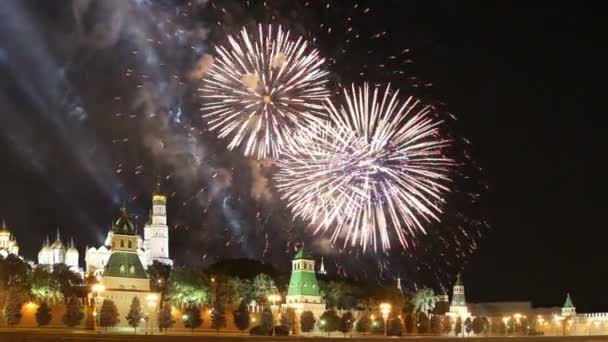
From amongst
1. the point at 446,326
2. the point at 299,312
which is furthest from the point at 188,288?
the point at 446,326

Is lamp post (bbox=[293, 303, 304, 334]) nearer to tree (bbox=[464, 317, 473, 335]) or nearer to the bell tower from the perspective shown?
tree (bbox=[464, 317, 473, 335])

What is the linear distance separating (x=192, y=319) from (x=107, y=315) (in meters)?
6.61

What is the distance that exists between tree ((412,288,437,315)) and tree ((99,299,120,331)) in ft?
157

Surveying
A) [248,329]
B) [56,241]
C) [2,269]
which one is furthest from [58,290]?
[56,241]

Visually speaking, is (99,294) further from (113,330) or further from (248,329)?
(248,329)

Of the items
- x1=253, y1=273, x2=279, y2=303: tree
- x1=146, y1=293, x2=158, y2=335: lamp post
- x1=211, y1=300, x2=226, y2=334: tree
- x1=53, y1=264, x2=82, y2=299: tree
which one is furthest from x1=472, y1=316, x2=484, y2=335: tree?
x1=53, y1=264, x2=82, y2=299: tree

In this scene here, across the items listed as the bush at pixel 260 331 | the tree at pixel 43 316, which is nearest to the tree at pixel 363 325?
the bush at pixel 260 331

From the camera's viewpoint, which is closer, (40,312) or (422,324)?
(40,312)

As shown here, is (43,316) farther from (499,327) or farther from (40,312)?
(499,327)

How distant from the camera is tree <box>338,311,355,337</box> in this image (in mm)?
67625

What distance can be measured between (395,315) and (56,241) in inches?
2152

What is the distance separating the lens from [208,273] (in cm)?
9400

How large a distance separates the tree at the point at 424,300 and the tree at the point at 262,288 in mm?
20801

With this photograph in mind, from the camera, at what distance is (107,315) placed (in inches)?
2153
